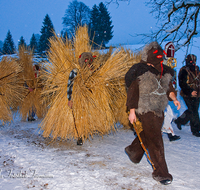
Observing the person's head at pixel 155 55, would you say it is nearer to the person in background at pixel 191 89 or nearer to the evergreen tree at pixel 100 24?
the person in background at pixel 191 89

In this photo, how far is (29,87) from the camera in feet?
17.5

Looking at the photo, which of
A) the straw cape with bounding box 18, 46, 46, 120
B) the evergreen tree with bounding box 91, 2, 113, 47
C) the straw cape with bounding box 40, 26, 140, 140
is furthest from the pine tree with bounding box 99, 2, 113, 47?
the straw cape with bounding box 40, 26, 140, 140

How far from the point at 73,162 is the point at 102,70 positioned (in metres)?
1.62

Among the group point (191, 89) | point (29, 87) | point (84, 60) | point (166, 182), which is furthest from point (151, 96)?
point (29, 87)

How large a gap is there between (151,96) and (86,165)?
1250 millimetres

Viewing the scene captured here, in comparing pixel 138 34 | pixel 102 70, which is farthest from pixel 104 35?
pixel 102 70

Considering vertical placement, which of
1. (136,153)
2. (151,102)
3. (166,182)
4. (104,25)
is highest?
(104,25)

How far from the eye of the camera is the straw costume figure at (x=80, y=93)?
3.21 m

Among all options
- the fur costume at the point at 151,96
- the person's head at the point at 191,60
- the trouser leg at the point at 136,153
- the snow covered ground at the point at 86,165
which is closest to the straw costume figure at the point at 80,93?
the snow covered ground at the point at 86,165

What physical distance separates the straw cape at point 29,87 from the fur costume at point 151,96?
348 cm

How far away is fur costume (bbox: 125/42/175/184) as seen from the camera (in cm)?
221

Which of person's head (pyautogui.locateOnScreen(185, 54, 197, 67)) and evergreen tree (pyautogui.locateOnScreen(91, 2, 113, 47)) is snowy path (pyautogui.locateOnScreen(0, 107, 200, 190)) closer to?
person's head (pyautogui.locateOnScreen(185, 54, 197, 67))

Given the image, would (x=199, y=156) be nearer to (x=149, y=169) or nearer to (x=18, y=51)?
(x=149, y=169)

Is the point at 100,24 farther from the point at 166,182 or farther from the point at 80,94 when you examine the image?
the point at 166,182
